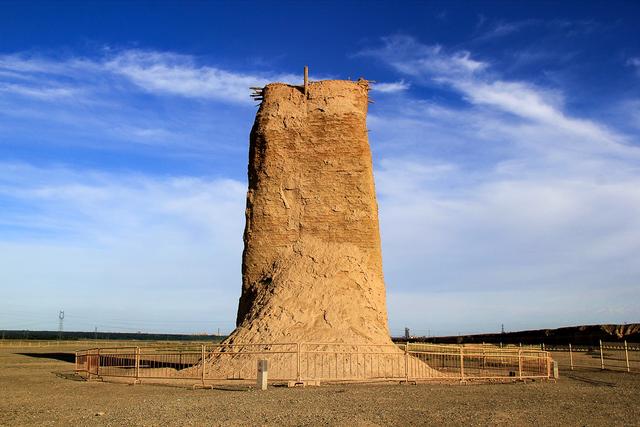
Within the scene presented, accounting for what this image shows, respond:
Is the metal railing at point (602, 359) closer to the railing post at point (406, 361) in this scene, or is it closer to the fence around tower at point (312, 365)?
the fence around tower at point (312, 365)

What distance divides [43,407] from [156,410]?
9.24ft

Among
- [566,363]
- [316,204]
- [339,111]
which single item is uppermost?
[339,111]

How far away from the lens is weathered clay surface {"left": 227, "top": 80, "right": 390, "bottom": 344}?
20.8 meters

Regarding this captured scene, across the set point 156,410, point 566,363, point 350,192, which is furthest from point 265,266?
point 566,363

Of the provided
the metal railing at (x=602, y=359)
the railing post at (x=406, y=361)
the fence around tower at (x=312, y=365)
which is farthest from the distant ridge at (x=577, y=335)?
the railing post at (x=406, y=361)

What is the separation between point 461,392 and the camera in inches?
626

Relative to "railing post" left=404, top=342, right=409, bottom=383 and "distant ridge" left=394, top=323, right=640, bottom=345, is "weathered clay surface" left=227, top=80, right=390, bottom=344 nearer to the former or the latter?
"railing post" left=404, top=342, right=409, bottom=383

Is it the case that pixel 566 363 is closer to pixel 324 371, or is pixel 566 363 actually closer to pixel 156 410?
pixel 324 371

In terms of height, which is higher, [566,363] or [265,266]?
[265,266]

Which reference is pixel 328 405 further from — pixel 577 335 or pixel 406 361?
pixel 577 335

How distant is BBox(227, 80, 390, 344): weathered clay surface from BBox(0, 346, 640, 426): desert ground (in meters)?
3.94

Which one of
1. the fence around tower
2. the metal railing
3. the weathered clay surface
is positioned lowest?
the metal railing

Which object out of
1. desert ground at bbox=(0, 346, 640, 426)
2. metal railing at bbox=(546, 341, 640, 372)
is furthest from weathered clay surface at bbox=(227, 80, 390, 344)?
metal railing at bbox=(546, 341, 640, 372)

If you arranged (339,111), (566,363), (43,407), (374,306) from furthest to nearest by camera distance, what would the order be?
(566,363), (339,111), (374,306), (43,407)
